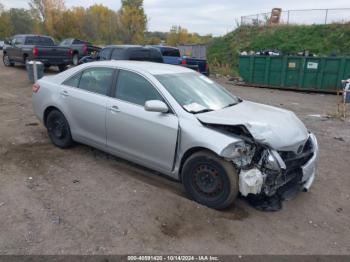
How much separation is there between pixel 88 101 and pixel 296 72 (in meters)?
13.6

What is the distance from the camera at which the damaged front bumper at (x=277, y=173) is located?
144 inches

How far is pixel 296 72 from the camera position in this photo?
16.2 metres

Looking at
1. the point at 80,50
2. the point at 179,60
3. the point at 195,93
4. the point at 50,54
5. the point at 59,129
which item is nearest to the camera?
the point at 195,93

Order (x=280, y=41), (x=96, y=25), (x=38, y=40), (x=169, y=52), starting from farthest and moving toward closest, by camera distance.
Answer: (x=96, y=25) → (x=280, y=41) → (x=38, y=40) → (x=169, y=52)

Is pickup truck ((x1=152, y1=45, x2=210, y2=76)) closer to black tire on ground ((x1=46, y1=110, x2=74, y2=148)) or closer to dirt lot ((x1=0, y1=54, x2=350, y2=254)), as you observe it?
black tire on ground ((x1=46, y1=110, x2=74, y2=148))

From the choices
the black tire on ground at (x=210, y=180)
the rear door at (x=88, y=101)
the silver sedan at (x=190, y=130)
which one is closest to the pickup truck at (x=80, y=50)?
the rear door at (x=88, y=101)

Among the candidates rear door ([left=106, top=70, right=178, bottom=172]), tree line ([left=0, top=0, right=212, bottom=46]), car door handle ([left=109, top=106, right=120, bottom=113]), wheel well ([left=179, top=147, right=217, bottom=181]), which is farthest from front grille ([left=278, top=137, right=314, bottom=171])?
tree line ([left=0, top=0, right=212, bottom=46])

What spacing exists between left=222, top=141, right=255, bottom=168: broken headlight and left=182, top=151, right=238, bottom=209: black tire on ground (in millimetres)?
95

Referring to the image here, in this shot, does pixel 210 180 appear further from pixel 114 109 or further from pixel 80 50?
pixel 80 50

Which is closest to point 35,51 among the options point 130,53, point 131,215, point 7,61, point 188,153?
point 7,61

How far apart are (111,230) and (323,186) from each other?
3.15 metres

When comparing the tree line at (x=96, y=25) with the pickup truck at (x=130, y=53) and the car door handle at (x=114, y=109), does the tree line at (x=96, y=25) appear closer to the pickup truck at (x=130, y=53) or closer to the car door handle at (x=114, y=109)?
the pickup truck at (x=130, y=53)

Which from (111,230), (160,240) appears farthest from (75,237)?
(160,240)

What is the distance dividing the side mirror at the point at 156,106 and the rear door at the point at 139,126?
97 millimetres
